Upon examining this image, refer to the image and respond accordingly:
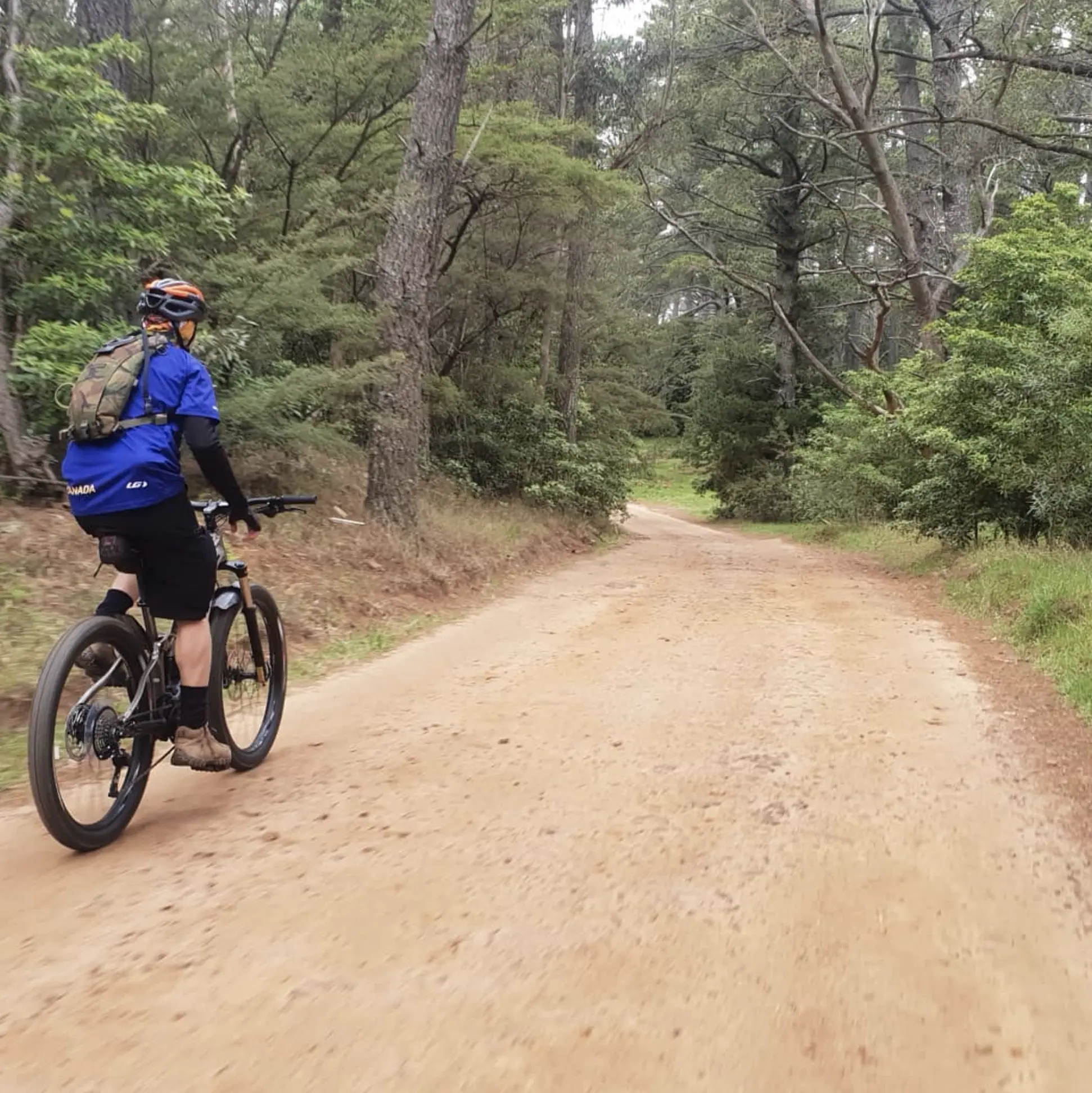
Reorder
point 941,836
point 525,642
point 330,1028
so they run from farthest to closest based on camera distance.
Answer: point 525,642 < point 941,836 < point 330,1028

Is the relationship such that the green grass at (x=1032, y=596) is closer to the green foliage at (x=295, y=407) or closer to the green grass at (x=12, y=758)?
the green grass at (x=12, y=758)

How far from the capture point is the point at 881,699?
219 inches

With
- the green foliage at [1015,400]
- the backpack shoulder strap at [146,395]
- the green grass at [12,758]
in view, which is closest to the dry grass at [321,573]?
the green grass at [12,758]

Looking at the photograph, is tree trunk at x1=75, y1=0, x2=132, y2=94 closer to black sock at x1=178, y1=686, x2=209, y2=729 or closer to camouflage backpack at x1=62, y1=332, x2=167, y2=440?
camouflage backpack at x1=62, y1=332, x2=167, y2=440

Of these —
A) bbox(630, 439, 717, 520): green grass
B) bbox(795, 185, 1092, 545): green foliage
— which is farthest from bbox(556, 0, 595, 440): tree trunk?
bbox(630, 439, 717, 520): green grass

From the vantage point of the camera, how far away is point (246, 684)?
4.35 meters

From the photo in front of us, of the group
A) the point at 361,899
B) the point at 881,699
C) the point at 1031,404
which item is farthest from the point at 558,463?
the point at 361,899

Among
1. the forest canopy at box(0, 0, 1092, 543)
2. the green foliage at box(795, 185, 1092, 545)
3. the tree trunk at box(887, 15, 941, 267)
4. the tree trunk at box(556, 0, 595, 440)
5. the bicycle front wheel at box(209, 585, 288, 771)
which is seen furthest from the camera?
the tree trunk at box(887, 15, 941, 267)

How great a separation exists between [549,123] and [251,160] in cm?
446

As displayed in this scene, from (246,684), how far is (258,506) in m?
0.84

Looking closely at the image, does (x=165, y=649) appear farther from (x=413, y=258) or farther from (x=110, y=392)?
(x=413, y=258)

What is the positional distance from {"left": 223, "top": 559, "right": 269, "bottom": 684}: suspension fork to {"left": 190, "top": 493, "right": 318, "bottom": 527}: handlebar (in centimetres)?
23

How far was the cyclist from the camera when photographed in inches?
134

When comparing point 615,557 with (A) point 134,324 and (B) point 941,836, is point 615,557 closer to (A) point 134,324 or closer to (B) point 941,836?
(A) point 134,324
